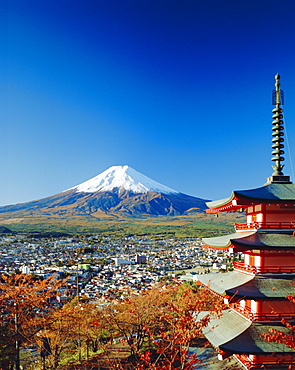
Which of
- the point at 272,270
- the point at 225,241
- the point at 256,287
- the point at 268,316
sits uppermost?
the point at 225,241

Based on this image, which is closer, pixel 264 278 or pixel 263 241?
pixel 263 241

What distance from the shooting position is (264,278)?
28.8 feet

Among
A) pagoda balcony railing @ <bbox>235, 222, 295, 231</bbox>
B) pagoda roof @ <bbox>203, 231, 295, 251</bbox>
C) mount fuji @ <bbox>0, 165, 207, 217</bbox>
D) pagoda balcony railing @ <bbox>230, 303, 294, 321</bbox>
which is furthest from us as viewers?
mount fuji @ <bbox>0, 165, 207, 217</bbox>

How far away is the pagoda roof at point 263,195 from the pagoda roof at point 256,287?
6.95ft

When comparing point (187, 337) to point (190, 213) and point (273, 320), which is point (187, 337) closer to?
point (273, 320)

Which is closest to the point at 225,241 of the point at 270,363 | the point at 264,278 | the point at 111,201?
the point at 264,278

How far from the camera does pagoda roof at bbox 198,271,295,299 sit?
822 centimetres

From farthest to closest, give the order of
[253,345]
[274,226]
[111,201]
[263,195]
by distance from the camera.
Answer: [111,201], [274,226], [263,195], [253,345]

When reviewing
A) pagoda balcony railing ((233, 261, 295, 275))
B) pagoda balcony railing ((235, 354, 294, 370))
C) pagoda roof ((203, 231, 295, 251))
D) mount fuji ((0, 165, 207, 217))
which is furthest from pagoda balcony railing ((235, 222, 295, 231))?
mount fuji ((0, 165, 207, 217))

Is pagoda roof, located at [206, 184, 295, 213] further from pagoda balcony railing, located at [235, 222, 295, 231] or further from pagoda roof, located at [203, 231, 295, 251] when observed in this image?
pagoda roof, located at [203, 231, 295, 251]

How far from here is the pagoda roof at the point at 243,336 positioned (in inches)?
309

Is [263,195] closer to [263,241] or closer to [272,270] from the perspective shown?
[263,241]

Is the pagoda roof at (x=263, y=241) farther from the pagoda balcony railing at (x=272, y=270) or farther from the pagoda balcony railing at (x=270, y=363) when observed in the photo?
the pagoda balcony railing at (x=270, y=363)

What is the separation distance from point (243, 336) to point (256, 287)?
1.29 meters
